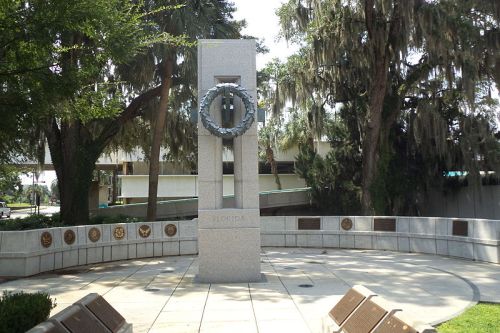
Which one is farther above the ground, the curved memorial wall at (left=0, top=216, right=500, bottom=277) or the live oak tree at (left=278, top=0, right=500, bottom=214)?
the live oak tree at (left=278, top=0, right=500, bottom=214)

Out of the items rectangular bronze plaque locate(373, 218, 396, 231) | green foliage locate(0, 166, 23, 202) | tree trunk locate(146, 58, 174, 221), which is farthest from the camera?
tree trunk locate(146, 58, 174, 221)

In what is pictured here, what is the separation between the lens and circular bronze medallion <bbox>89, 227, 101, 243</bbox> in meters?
13.8

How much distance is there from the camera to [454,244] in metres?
14.2

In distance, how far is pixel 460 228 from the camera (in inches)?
552

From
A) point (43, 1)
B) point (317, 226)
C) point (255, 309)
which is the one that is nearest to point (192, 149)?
point (317, 226)

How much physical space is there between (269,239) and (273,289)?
792 centimetres

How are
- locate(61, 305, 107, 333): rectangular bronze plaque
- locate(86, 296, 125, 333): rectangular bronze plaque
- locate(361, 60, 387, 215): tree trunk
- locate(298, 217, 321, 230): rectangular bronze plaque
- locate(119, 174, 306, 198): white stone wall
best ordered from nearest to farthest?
locate(61, 305, 107, 333): rectangular bronze plaque → locate(86, 296, 125, 333): rectangular bronze plaque → locate(298, 217, 321, 230): rectangular bronze plaque → locate(361, 60, 387, 215): tree trunk → locate(119, 174, 306, 198): white stone wall

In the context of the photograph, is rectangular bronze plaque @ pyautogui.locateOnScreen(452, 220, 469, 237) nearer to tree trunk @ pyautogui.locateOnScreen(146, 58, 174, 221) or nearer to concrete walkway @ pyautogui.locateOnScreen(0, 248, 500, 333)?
concrete walkway @ pyautogui.locateOnScreen(0, 248, 500, 333)

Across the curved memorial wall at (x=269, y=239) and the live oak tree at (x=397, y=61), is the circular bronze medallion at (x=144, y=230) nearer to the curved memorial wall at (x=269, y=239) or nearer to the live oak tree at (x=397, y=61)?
the curved memorial wall at (x=269, y=239)

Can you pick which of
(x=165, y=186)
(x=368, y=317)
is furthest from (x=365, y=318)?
(x=165, y=186)

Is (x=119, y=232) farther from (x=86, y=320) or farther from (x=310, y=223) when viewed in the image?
(x=86, y=320)

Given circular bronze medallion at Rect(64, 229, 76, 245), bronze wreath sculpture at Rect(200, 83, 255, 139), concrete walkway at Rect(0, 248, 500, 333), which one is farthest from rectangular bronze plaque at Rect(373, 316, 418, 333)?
circular bronze medallion at Rect(64, 229, 76, 245)

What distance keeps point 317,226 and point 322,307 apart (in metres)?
9.32

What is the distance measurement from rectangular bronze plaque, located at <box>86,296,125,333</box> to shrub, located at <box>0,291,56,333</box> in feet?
1.74
